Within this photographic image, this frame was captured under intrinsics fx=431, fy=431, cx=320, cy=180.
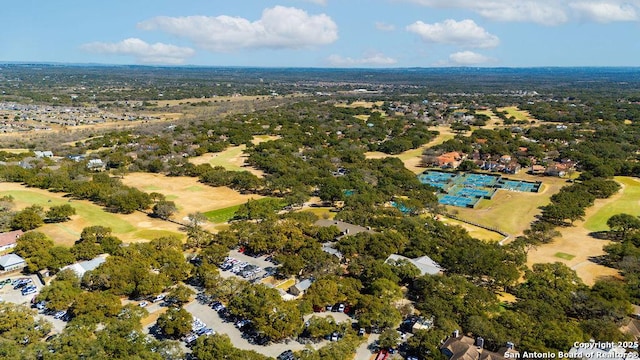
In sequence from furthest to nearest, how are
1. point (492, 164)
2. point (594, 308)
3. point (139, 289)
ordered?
point (492, 164), point (139, 289), point (594, 308)

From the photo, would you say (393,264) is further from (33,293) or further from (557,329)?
(33,293)

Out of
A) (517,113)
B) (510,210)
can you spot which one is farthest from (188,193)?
(517,113)

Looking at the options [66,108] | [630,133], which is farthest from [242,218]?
[66,108]

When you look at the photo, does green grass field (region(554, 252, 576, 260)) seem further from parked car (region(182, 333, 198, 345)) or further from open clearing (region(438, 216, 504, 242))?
parked car (region(182, 333, 198, 345))

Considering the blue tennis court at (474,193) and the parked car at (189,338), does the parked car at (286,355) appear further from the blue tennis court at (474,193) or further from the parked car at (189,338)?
the blue tennis court at (474,193)

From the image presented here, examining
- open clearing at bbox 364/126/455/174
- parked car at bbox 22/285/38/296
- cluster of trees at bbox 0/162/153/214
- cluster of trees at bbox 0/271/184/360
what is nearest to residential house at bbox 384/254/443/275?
cluster of trees at bbox 0/271/184/360

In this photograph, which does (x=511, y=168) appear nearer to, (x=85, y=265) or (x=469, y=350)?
(x=469, y=350)
